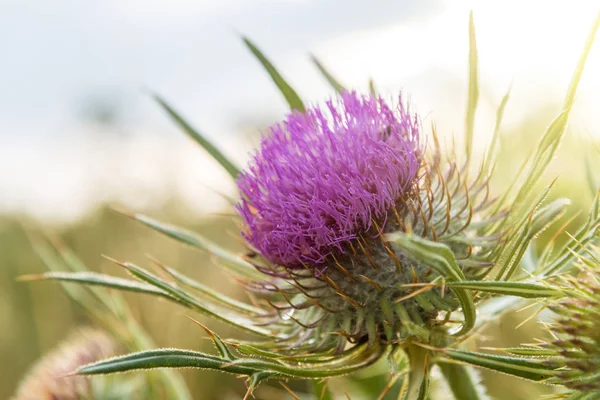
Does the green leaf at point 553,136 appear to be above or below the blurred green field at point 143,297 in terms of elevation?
above

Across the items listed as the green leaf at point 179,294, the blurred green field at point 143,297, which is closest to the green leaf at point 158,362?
the green leaf at point 179,294

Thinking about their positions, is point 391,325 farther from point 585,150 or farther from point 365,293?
point 585,150

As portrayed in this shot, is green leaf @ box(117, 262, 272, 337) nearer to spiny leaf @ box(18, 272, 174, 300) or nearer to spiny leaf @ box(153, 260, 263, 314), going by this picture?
spiny leaf @ box(18, 272, 174, 300)

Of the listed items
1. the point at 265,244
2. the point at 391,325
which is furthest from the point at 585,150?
the point at 265,244

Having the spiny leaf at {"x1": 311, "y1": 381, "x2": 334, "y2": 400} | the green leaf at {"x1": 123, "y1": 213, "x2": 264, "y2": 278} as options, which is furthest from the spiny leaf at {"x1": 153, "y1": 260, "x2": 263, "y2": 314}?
the spiny leaf at {"x1": 311, "y1": 381, "x2": 334, "y2": 400}

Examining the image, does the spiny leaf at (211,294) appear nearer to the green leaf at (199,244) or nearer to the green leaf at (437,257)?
the green leaf at (199,244)

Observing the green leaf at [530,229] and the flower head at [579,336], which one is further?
the green leaf at [530,229]
